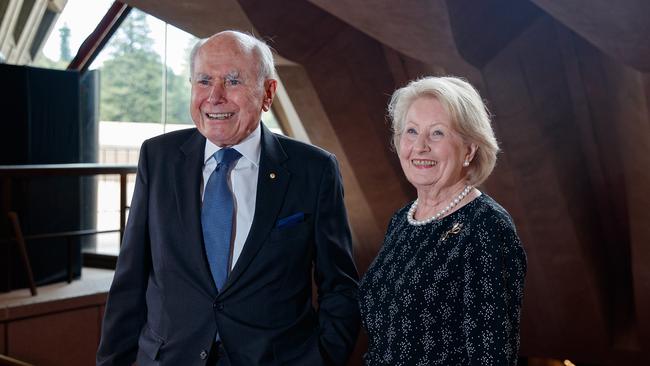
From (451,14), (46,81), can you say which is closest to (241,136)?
(451,14)

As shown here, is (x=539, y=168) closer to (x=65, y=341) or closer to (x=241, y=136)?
(x=65, y=341)

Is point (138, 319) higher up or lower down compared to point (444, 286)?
lower down

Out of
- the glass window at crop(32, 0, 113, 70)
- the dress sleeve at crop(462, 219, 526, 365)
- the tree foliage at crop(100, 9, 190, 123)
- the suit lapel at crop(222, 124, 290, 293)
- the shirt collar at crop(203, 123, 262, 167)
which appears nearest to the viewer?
the dress sleeve at crop(462, 219, 526, 365)

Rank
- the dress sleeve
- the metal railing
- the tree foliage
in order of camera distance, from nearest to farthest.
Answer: the dress sleeve
the metal railing
the tree foliage

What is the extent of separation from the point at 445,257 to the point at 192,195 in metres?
0.70

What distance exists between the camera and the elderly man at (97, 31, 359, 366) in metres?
2.01

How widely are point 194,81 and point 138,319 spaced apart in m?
0.69

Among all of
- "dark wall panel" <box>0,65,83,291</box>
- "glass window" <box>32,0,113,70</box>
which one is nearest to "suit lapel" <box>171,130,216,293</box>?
"dark wall panel" <box>0,65,83,291</box>

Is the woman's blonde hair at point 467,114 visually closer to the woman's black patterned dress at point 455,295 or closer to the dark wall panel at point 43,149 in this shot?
the woman's black patterned dress at point 455,295

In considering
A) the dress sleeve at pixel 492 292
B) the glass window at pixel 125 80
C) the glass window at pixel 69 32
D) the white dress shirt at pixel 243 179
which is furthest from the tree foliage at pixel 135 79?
the dress sleeve at pixel 492 292

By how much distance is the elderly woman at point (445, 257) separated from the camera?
5.70ft

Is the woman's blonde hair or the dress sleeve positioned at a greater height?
the woman's blonde hair

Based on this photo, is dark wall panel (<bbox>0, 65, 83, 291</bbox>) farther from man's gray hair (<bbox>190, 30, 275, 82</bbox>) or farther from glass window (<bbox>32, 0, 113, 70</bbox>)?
man's gray hair (<bbox>190, 30, 275, 82</bbox>)

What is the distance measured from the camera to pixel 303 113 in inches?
278
